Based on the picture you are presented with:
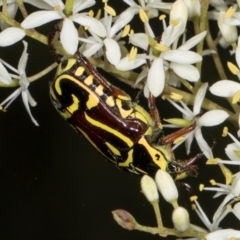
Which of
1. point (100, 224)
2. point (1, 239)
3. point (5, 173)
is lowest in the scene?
point (100, 224)

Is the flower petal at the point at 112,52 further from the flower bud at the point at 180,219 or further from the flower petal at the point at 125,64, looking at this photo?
the flower bud at the point at 180,219

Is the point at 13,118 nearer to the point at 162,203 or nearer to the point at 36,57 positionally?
the point at 36,57

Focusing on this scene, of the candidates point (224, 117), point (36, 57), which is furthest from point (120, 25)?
point (36, 57)

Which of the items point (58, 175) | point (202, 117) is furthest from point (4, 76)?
point (58, 175)

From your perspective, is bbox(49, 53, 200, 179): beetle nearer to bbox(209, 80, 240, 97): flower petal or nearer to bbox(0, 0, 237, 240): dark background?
bbox(209, 80, 240, 97): flower petal

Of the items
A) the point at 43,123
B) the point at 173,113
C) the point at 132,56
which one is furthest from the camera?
the point at 43,123

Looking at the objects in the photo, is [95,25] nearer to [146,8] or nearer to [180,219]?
[146,8]

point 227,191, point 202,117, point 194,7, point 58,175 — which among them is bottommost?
point 58,175
